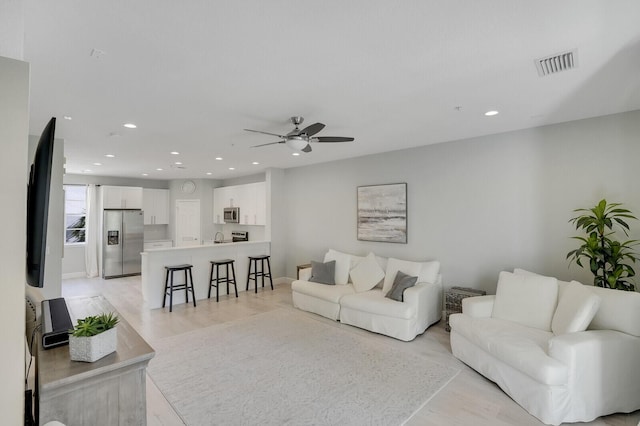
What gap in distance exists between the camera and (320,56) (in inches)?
84.2

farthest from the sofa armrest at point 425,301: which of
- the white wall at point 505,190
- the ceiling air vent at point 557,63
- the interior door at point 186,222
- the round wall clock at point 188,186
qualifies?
the round wall clock at point 188,186

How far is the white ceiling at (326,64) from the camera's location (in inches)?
66.7

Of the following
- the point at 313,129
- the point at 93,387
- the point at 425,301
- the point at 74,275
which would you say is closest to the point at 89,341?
the point at 93,387

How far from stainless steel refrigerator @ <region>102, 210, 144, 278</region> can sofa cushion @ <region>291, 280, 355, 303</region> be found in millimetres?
5336

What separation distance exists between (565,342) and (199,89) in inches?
143

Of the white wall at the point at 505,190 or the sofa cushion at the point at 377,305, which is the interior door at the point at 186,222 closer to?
the white wall at the point at 505,190

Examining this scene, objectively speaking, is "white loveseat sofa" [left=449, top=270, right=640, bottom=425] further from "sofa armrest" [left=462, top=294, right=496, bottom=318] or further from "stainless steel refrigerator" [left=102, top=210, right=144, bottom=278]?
"stainless steel refrigerator" [left=102, top=210, right=144, bottom=278]

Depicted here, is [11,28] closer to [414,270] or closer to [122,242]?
[414,270]

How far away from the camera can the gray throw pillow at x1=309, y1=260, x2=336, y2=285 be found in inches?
203

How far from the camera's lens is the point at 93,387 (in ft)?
4.74

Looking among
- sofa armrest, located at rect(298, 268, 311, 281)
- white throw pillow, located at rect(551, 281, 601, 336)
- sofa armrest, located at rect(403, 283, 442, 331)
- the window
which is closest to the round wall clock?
the window

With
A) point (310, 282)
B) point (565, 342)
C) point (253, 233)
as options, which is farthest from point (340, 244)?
point (565, 342)

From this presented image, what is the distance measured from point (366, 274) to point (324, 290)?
2.37 feet

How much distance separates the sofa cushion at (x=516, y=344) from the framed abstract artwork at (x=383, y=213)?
1.95 metres
